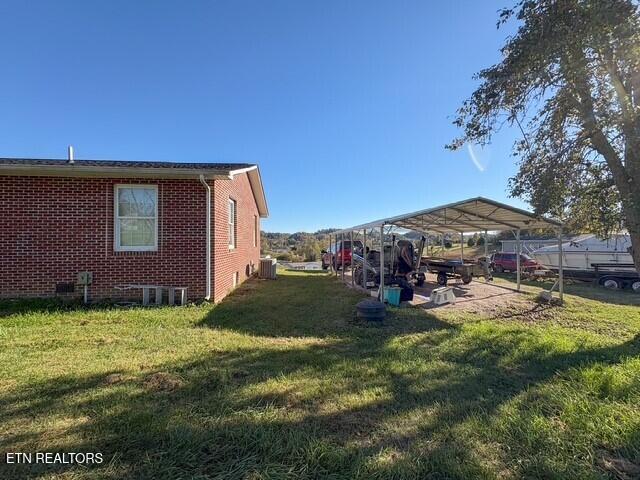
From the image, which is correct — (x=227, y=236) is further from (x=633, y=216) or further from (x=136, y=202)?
(x=633, y=216)

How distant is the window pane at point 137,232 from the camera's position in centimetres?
817

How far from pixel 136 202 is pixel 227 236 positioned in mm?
2729

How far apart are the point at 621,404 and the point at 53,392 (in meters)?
5.80

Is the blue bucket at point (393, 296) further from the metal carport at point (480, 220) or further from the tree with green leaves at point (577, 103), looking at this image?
the tree with green leaves at point (577, 103)

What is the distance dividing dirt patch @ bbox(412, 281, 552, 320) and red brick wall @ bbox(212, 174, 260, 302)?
5.36 m

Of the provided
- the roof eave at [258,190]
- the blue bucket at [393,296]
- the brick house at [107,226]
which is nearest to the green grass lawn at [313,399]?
the brick house at [107,226]

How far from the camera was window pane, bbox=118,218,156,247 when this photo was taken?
26.8 ft

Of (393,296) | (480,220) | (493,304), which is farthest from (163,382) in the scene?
(480,220)

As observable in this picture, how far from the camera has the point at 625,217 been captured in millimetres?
6059

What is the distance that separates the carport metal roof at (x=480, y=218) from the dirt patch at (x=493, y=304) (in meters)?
2.34

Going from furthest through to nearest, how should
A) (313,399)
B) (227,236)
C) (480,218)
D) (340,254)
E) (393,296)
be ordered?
1. (340,254)
2. (480,218)
3. (227,236)
4. (393,296)
5. (313,399)

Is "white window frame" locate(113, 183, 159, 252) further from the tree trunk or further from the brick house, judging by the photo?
the tree trunk

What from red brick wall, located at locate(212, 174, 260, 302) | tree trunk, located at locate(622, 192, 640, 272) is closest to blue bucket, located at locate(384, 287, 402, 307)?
red brick wall, located at locate(212, 174, 260, 302)

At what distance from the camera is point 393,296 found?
907 centimetres
